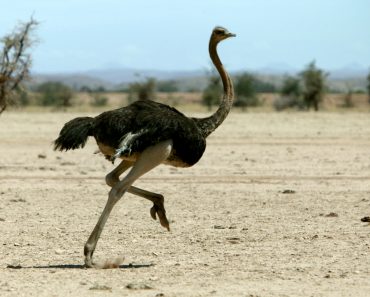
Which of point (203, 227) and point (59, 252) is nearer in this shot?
point (59, 252)

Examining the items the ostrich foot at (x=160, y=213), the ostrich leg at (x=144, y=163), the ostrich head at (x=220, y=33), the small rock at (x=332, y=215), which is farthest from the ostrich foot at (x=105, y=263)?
the small rock at (x=332, y=215)

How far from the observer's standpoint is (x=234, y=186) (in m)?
13.9

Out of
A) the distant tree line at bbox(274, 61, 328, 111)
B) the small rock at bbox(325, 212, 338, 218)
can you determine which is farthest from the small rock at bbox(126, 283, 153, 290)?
the distant tree line at bbox(274, 61, 328, 111)

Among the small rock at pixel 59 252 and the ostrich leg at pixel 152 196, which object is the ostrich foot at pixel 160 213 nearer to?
the ostrich leg at pixel 152 196

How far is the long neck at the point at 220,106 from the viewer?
8.44 metres

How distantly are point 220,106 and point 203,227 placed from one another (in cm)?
176

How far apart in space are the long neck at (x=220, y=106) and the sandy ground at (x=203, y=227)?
1.07 metres

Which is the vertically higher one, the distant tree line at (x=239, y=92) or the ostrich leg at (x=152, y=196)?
the distant tree line at (x=239, y=92)

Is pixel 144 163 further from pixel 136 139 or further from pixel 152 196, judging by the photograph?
pixel 152 196

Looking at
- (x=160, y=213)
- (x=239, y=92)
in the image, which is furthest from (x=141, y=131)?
(x=239, y=92)

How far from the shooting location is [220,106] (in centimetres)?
880

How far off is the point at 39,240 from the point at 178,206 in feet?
9.25

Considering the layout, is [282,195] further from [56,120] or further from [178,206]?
[56,120]

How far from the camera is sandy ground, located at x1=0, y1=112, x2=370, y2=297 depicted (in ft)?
23.8
